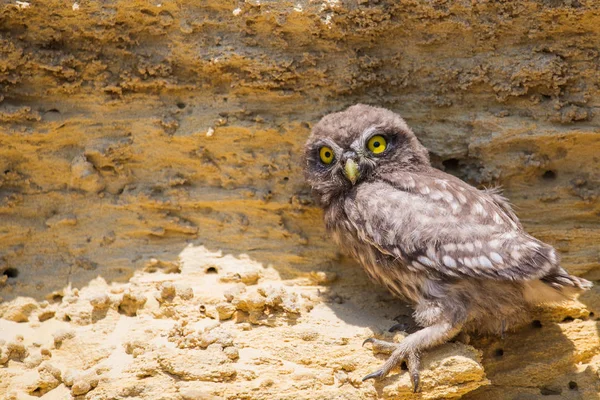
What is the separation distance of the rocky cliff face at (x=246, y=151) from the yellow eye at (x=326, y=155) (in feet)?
1.20

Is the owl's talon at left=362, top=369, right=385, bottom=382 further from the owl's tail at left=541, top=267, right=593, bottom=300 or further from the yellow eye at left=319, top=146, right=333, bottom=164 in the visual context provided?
the yellow eye at left=319, top=146, right=333, bottom=164

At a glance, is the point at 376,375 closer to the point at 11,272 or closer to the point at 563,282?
the point at 563,282

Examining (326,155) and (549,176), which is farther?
(549,176)

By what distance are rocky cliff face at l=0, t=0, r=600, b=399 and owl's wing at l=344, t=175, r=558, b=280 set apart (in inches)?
21.0

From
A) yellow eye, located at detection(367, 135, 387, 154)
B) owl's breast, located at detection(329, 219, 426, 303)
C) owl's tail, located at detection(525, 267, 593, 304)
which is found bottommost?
owl's breast, located at detection(329, 219, 426, 303)

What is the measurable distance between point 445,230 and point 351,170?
2.21 feet

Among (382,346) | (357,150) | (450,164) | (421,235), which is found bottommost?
(382,346)

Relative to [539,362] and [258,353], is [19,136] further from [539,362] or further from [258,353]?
[539,362]

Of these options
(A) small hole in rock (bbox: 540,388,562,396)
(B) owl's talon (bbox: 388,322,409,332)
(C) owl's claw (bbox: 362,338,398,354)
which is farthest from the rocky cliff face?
(C) owl's claw (bbox: 362,338,398,354)

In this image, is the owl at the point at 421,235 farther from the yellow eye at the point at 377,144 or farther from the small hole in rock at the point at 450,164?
the small hole in rock at the point at 450,164

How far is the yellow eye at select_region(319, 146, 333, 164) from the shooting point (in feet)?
14.8

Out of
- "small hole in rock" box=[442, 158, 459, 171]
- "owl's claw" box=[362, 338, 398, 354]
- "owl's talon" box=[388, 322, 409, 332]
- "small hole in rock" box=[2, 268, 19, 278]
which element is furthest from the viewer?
"small hole in rock" box=[442, 158, 459, 171]

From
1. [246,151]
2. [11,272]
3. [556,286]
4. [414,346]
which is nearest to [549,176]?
[556,286]

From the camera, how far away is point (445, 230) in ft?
13.5
